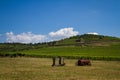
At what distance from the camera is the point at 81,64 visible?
45812 mm

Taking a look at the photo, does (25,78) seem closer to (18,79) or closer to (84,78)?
(18,79)

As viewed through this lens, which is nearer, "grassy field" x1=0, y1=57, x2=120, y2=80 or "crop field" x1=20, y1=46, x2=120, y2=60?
"grassy field" x1=0, y1=57, x2=120, y2=80

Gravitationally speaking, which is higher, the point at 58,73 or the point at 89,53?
the point at 89,53

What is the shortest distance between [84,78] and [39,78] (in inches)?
181

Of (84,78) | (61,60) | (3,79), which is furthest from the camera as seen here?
(61,60)

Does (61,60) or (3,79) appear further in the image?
(61,60)

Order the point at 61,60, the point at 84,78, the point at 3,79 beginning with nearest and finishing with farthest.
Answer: the point at 3,79 → the point at 84,78 → the point at 61,60

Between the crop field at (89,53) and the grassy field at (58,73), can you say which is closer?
the grassy field at (58,73)

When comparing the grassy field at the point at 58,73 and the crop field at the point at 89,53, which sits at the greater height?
the crop field at the point at 89,53

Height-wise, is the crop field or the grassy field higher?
the crop field

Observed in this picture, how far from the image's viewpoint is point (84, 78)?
1038 inches

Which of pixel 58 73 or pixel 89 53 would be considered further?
pixel 89 53

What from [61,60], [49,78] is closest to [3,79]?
[49,78]

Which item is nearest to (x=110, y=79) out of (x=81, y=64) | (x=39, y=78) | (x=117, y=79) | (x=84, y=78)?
(x=117, y=79)
